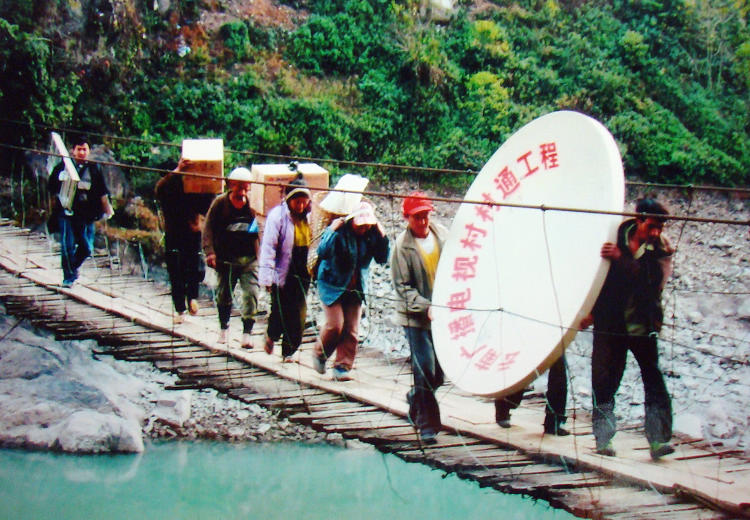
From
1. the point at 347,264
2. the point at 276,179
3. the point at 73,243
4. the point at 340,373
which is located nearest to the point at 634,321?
the point at 347,264

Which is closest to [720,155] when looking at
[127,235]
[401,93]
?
[401,93]

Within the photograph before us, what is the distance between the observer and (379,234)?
14.7 feet

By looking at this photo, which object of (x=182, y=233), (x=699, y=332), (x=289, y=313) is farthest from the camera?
(x=699, y=332)

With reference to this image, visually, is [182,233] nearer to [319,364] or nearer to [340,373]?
[319,364]

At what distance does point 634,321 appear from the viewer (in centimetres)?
376

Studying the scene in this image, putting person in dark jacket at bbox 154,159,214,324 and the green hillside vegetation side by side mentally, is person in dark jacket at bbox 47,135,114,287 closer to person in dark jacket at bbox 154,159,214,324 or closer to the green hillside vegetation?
person in dark jacket at bbox 154,159,214,324

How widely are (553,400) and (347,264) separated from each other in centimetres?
122

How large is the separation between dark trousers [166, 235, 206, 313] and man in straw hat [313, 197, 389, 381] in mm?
1011

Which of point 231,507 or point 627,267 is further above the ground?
point 627,267

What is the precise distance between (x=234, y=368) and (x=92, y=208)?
1.38 m

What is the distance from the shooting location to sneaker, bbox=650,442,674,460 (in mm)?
3904

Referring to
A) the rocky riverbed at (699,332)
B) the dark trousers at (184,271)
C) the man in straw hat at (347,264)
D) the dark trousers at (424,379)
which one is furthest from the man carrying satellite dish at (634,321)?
the dark trousers at (184,271)

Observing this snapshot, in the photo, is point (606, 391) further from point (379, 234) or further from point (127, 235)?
point (127, 235)

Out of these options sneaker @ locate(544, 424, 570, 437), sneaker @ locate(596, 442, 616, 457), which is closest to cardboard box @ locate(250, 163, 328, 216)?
sneaker @ locate(544, 424, 570, 437)
